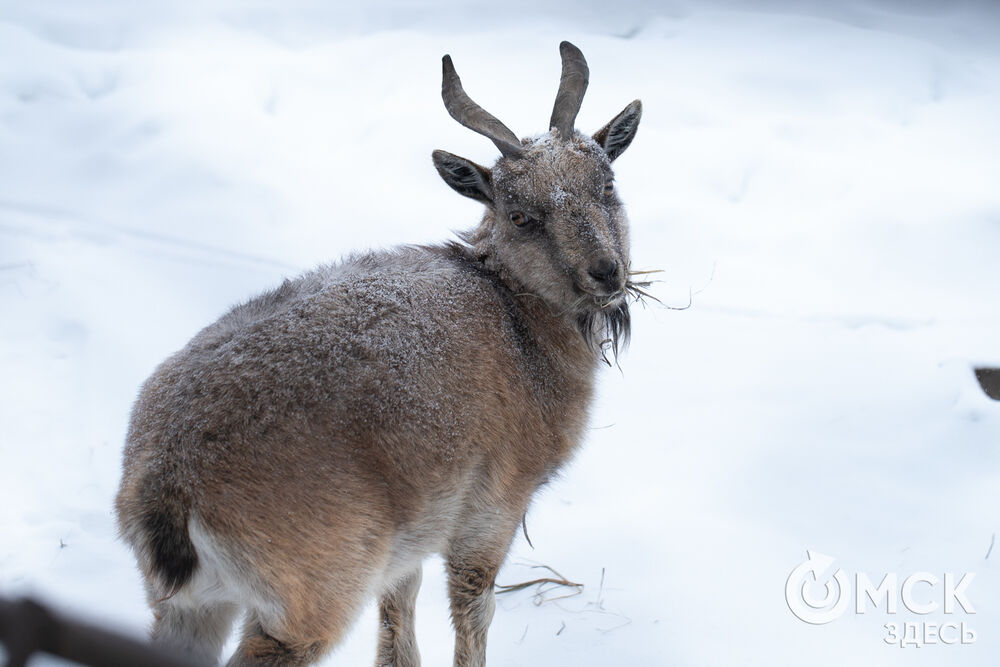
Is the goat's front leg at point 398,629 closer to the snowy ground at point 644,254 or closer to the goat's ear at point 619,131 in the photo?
the snowy ground at point 644,254

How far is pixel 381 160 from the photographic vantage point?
27.2 ft

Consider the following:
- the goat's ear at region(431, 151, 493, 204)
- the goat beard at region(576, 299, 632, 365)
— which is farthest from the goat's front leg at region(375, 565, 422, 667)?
the goat's ear at region(431, 151, 493, 204)

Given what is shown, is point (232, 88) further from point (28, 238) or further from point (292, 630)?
point (292, 630)

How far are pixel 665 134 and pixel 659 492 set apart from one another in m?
4.74

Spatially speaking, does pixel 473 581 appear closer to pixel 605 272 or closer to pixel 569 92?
pixel 605 272

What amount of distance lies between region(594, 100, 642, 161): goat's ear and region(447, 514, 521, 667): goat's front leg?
5.99ft

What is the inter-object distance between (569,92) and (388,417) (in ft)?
6.53

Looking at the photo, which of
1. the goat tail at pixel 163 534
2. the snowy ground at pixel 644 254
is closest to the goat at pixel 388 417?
the goat tail at pixel 163 534

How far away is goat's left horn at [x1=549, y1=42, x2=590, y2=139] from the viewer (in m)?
4.22

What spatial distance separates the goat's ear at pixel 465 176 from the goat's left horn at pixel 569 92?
428 mm

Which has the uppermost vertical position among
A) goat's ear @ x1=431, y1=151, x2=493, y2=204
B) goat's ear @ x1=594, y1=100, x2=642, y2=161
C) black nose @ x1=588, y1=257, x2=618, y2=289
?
goat's ear @ x1=594, y1=100, x2=642, y2=161

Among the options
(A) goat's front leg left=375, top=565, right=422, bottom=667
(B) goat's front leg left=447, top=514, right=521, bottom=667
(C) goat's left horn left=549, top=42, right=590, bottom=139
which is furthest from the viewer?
(C) goat's left horn left=549, top=42, right=590, bottom=139

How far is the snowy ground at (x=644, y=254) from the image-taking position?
4.45 m

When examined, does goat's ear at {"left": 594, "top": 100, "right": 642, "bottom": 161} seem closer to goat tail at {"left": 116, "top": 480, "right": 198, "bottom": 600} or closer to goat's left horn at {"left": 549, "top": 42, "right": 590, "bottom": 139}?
goat's left horn at {"left": 549, "top": 42, "right": 590, "bottom": 139}
